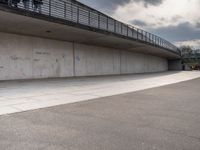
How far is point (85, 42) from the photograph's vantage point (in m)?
25.6

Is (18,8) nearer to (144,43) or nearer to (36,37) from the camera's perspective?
(36,37)

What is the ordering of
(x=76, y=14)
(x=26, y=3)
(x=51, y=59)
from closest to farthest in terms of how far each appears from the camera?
(x=26, y=3)
(x=76, y=14)
(x=51, y=59)

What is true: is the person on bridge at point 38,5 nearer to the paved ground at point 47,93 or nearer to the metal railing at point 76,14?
the metal railing at point 76,14

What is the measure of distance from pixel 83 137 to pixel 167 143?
1576mm

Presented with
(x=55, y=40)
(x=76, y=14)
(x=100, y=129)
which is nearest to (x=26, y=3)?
(x=76, y=14)

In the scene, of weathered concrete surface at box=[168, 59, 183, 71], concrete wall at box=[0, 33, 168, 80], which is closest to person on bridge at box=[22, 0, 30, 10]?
concrete wall at box=[0, 33, 168, 80]

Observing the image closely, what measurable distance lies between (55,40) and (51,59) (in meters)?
2.17

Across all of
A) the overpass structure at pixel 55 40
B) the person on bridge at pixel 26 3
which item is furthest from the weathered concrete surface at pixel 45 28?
the person on bridge at pixel 26 3

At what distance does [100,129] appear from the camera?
475 centimetres

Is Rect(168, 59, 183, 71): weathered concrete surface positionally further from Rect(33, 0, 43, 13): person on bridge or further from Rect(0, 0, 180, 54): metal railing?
Rect(33, 0, 43, 13): person on bridge

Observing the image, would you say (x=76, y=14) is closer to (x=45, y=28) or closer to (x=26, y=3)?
(x=45, y=28)

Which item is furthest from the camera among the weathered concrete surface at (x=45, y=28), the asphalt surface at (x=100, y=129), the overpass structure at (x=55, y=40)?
the overpass structure at (x=55, y=40)

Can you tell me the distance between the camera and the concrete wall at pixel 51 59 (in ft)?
60.4

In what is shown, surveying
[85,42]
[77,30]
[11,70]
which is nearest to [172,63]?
[85,42]
